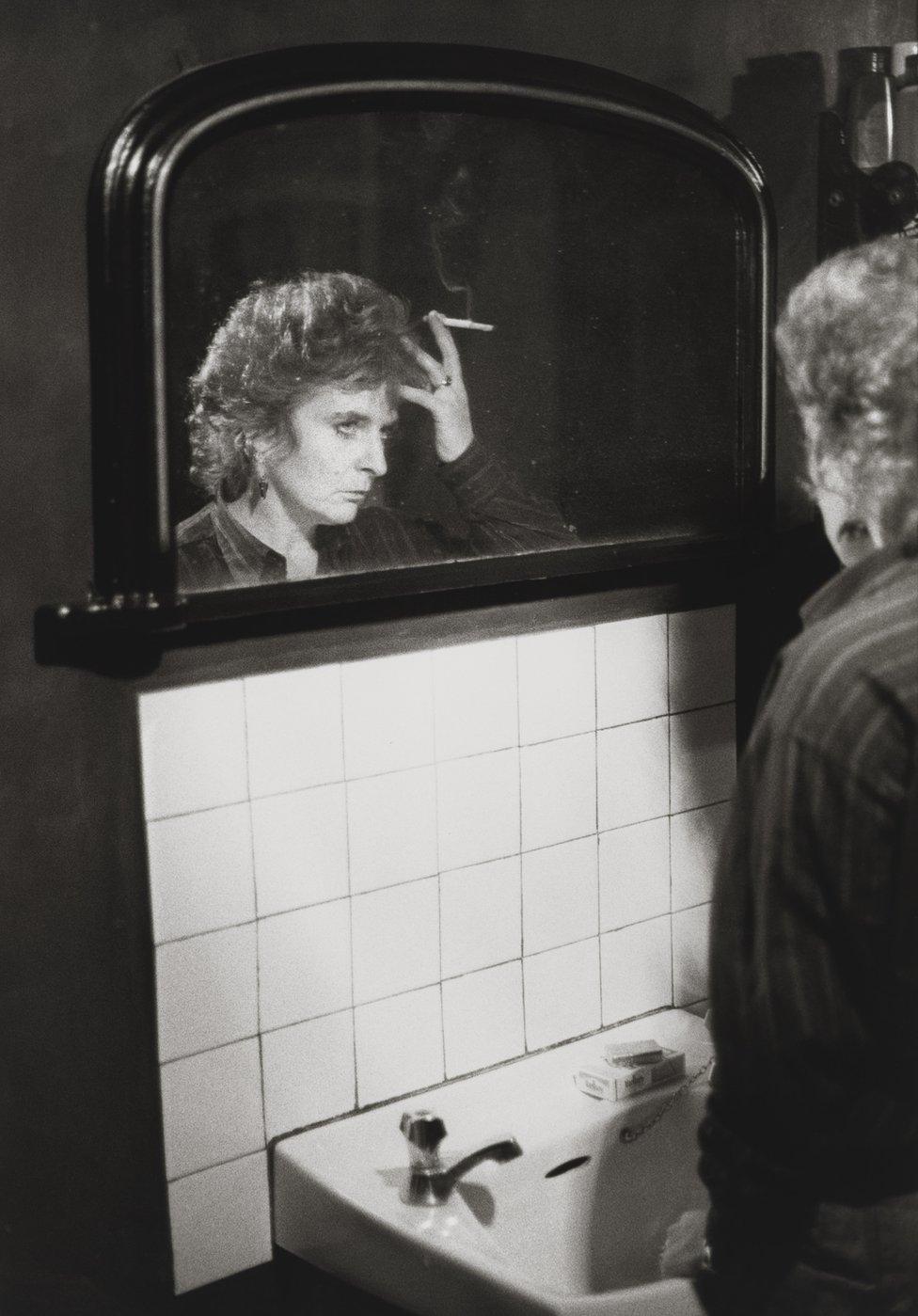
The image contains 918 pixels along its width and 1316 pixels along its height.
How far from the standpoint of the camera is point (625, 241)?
6.16ft

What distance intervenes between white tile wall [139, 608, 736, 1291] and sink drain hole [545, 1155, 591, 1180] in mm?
167

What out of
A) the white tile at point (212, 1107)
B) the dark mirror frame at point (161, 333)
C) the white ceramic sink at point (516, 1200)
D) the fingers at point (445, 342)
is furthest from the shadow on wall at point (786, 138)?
the white tile at point (212, 1107)

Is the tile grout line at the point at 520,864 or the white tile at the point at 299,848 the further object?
the tile grout line at the point at 520,864

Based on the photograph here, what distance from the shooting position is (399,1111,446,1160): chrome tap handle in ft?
5.42

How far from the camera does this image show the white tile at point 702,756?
204cm

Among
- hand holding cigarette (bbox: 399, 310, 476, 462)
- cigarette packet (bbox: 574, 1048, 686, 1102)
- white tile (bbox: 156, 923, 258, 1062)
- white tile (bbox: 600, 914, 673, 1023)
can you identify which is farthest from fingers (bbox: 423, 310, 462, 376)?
cigarette packet (bbox: 574, 1048, 686, 1102)

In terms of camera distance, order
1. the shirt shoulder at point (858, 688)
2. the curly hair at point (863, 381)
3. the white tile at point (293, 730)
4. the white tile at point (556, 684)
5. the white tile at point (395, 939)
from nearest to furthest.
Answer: the shirt shoulder at point (858, 688)
the curly hair at point (863, 381)
the white tile at point (293, 730)
the white tile at point (395, 939)
the white tile at point (556, 684)

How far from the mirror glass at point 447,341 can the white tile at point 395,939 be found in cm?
41

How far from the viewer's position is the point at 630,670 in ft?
6.50

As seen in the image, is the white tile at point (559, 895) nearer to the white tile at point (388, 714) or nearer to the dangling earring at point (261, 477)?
the white tile at point (388, 714)

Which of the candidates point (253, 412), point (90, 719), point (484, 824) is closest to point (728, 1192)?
point (484, 824)

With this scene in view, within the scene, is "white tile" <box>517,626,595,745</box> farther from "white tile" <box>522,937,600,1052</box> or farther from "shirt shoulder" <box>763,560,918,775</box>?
"shirt shoulder" <box>763,560,918,775</box>

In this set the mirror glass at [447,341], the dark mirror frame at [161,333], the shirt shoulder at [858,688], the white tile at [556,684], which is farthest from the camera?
the white tile at [556,684]

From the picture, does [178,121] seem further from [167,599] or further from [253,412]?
[167,599]
